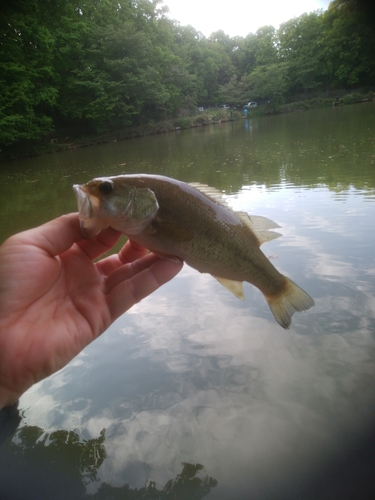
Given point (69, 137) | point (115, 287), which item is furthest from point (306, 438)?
point (69, 137)

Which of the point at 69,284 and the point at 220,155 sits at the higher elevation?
the point at 69,284

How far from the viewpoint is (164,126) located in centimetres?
4144

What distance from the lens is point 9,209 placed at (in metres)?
9.50

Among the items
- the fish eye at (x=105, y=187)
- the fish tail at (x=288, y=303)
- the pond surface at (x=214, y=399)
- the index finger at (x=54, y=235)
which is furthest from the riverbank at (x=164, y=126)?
the fish tail at (x=288, y=303)

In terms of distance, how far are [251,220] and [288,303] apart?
2.11 feet

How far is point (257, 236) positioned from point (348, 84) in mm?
61989

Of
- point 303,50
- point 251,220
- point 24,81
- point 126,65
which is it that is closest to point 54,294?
point 251,220

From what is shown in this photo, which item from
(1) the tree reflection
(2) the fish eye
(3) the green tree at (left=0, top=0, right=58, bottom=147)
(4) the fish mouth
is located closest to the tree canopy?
(3) the green tree at (left=0, top=0, right=58, bottom=147)

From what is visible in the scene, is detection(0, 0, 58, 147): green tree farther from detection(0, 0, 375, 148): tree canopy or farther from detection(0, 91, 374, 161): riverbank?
detection(0, 91, 374, 161): riverbank

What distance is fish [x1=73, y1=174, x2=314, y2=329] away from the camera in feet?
6.34

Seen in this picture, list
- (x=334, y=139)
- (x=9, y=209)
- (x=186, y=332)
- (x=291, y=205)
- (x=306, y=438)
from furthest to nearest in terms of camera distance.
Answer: (x=334, y=139)
(x=9, y=209)
(x=291, y=205)
(x=186, y=332)
(x=306, y=438)

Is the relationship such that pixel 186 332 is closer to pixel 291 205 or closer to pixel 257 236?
pixel 257 236

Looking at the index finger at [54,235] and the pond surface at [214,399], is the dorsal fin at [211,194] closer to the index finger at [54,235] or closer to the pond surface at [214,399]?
the index finger at [54,235]

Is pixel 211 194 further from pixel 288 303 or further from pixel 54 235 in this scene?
pixel 54 235
